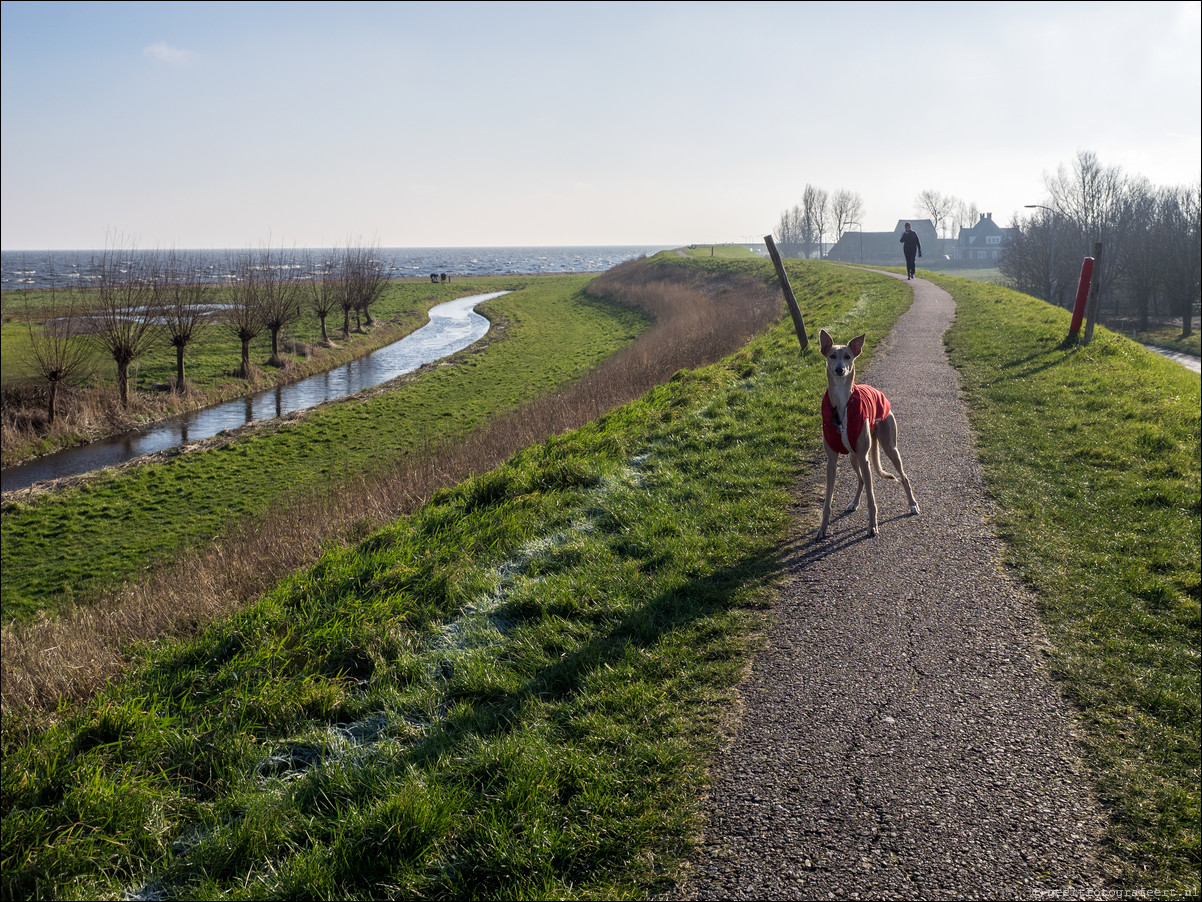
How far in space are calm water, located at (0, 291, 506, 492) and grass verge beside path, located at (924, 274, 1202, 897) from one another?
2246 cm

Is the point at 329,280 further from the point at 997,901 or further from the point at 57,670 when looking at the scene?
the point at 997,901

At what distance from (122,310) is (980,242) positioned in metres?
127

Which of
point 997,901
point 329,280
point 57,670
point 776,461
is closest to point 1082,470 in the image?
point 776,461

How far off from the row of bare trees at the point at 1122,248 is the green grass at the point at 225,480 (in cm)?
4145

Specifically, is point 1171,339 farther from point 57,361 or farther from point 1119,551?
point 57,361

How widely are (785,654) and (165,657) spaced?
194 inches

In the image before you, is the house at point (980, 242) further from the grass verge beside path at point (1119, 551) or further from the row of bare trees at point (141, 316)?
the grass verge beside path at point (1119, 551)

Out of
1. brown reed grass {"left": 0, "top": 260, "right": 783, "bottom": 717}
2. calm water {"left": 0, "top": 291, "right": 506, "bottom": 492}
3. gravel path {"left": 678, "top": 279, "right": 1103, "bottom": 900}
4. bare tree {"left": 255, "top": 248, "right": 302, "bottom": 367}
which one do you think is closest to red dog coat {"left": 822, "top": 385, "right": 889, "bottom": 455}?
gravel path {"left": 678, "top": 279, "right": 1103, "bottom": 900}

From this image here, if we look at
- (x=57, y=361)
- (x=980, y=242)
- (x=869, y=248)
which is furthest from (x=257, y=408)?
(x=980, y=242)

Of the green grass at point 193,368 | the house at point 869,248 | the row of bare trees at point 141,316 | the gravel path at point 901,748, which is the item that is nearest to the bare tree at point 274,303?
the row of bare trees at point 141,316

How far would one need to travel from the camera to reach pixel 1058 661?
16.0ft

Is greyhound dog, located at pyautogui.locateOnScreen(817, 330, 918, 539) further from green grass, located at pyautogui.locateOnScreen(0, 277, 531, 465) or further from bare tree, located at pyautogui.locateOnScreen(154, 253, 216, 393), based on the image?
bare tree, located at pyautogui.locateOnScreen(154, 253, 216, 393)

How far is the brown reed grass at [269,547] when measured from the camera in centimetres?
697

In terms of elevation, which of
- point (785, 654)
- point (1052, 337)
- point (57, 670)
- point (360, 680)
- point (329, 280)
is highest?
point (329, 280)
